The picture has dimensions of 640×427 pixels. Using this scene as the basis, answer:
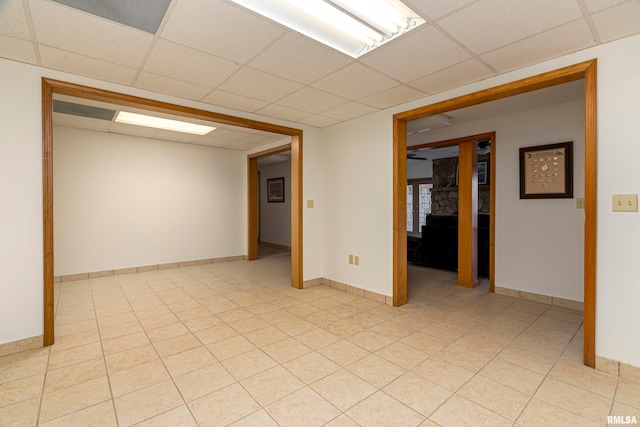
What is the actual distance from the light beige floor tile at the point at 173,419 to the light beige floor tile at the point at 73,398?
0.45m

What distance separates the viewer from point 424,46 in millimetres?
2250

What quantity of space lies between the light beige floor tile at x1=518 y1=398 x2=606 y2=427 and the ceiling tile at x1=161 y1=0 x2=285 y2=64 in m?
2.84

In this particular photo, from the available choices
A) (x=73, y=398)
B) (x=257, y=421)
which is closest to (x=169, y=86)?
(x=73, y=398)

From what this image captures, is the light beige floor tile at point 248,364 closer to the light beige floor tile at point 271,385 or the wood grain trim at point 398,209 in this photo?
the light beige floor tile at point 271,385

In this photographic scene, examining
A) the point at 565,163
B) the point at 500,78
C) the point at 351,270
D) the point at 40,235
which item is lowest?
the point at 351,270

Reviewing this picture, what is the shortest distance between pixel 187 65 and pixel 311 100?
1.35 meters

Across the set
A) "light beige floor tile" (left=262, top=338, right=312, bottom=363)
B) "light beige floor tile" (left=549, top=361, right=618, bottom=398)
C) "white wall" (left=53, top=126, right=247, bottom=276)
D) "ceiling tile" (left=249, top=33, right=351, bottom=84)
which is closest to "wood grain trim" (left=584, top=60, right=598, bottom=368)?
"light beige floor tile" (left=549, top=361, right=618, bottom=398)

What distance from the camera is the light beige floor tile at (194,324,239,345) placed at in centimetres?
273

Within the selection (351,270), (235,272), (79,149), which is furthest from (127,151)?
(351,270)

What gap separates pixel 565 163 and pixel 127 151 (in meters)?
6.59

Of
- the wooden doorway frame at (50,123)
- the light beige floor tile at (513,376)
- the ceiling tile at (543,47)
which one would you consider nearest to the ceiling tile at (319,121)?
the wooden doorway frame at (50,123)

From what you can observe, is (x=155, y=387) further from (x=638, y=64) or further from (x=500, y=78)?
(x=638, y=64)

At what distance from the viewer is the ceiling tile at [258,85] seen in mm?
2758

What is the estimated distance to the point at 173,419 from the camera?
1694mm
